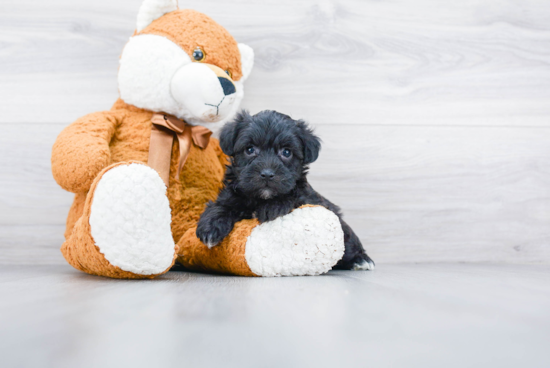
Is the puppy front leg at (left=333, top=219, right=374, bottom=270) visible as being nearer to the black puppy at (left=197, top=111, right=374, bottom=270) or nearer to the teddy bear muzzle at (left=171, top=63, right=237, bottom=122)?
the black puppy at (left=197, top=111, right=374, bottom=270)

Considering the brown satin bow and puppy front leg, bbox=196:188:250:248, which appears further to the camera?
the brown satin bow

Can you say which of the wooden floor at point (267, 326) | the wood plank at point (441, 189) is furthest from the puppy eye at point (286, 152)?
the wood plank at point (441, 189)

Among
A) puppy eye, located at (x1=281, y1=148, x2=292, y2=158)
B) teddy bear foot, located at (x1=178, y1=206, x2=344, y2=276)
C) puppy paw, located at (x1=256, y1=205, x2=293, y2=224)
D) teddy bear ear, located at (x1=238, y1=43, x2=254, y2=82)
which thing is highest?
teddy bear ear, located at (x1=238, y1=43, x2=254, y2=82)

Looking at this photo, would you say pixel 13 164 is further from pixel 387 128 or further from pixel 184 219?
pixel 387 128

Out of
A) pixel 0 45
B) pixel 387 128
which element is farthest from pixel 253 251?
pixel 0 45

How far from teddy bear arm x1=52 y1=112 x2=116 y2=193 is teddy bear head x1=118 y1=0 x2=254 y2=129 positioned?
195mm

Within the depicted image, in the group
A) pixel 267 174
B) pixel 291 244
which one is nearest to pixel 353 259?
pixel 291 244

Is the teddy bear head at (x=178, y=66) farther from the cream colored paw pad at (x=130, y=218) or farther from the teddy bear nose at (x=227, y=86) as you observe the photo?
the cream colored paw pad at (x=130, y=218)

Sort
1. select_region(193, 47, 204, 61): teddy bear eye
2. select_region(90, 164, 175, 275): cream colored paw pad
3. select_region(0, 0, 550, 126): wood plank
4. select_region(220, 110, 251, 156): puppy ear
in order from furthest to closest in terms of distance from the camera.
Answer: select_region(0, 0, 550, 126): wood plank, select_region(193, 47, 204, 61): teddy bear eye, select_region(220, 110, 251, 156): puppy ear, select_region(90, 164, 175, 275): cream colored paw pad

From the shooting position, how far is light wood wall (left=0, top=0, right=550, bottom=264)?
1.57 m

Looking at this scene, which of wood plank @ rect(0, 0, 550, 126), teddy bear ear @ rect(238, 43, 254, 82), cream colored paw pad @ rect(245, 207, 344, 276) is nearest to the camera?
cream colored paw pad @ rect(245, 207, 344, 276)

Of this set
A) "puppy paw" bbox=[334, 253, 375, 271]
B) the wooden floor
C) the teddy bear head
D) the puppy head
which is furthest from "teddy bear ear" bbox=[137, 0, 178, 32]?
"puppy paw" bbox=[334, 253, 375, 271]

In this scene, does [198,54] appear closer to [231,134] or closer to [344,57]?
[231,134]

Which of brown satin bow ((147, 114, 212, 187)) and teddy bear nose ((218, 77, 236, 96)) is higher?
teddy bear nose ((218, 77, 236, 96))
